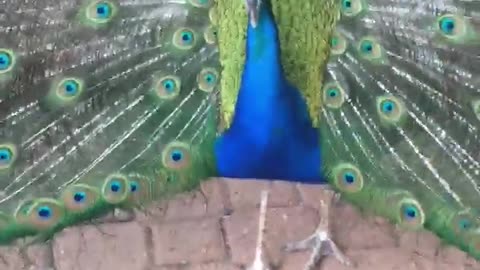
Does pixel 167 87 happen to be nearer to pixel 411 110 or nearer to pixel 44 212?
pixel 44 212

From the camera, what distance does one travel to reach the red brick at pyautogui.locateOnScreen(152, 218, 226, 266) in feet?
7.70

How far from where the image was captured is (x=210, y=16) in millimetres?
1998

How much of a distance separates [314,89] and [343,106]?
0.55 feet

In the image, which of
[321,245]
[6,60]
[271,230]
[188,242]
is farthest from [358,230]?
[6,60]

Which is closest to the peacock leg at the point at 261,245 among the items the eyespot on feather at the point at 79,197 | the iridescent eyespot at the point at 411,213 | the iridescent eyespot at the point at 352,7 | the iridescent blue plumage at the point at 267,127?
the iridescent blue plumage at the point at 267,127

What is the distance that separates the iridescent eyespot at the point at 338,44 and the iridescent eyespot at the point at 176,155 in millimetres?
426

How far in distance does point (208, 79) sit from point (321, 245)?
24.8 inches

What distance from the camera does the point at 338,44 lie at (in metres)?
2.04

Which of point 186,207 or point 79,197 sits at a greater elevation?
point 79,197

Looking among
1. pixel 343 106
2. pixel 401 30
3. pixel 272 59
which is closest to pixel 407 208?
pixel 343 106

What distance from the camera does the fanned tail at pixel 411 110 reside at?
2.02 meters

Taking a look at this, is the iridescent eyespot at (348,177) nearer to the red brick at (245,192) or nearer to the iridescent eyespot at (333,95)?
the iridescent eyespot at (333,95)

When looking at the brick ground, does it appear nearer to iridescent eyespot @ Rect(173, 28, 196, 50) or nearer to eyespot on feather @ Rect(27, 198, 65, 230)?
eyespot on feather @ Rect(27, 198, 65, 230)

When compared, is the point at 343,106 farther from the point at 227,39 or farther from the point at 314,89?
the point at 227,39
